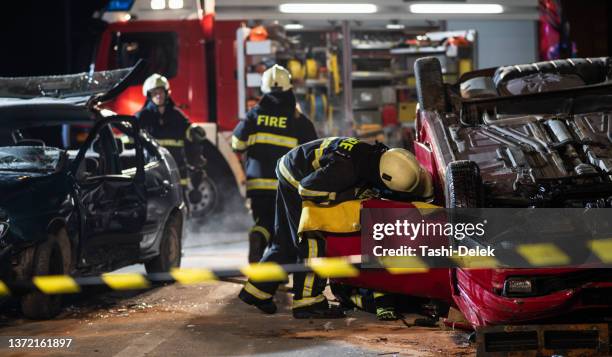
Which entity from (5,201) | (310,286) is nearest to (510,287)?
(310,286)

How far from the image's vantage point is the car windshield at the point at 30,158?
7.83 metres

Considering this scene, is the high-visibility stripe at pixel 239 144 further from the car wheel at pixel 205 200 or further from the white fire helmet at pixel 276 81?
the car wheel at pixel 205 200

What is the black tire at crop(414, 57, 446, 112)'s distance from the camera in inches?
295

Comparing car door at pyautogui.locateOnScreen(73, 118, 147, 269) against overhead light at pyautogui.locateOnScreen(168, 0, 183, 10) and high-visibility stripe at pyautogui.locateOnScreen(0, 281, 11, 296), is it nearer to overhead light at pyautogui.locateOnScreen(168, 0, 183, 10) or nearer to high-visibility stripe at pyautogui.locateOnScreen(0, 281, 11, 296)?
high-visibility stripe at pyautogui.locateOnScreen(0, 281, 11, 296)

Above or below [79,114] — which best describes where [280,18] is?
above

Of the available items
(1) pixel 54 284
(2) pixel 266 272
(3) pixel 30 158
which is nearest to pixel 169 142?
(3) pixel 30 158

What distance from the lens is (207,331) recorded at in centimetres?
701

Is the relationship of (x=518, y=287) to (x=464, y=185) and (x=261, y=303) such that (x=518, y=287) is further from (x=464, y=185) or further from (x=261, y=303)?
(x=261, y=303)

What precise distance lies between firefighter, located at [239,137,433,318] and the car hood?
168 cm

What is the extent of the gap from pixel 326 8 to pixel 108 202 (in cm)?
554

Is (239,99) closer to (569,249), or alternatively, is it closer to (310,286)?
(310,286)

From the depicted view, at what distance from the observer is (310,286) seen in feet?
23.9

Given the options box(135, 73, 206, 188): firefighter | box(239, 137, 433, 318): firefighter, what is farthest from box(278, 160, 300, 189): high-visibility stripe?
box(135, 73, 206, 188): firefighter

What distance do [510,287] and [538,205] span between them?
0.69 meters
